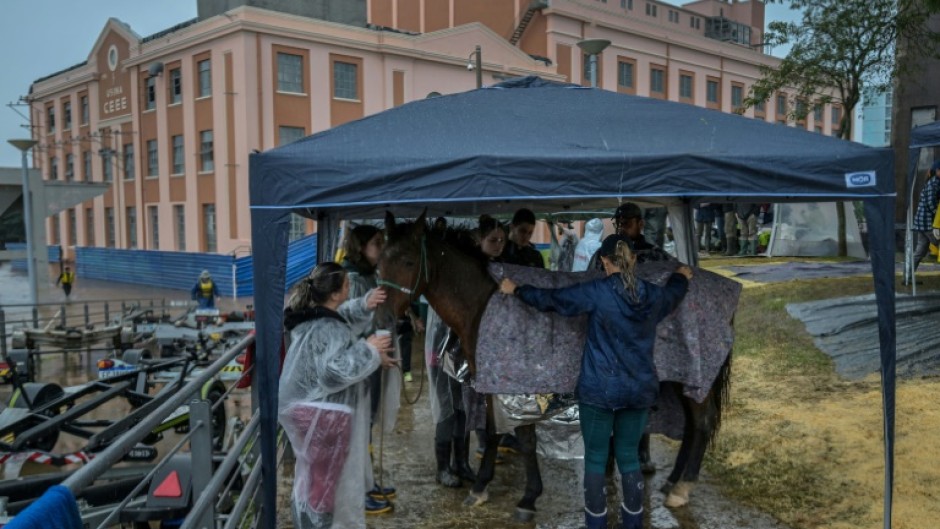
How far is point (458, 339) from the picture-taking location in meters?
4.81

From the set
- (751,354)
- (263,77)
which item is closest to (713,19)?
(263,77)

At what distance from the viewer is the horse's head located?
13.1ft

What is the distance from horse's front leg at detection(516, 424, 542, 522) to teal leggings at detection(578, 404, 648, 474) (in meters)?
0.65

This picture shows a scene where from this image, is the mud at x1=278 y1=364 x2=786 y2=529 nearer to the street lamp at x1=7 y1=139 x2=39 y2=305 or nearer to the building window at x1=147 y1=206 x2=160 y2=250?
the street lamp at x1=7 y1=139 x2=39 y2=305

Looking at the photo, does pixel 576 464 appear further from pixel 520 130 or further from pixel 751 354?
pixel 751 354

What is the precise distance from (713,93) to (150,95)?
28833 millimetres

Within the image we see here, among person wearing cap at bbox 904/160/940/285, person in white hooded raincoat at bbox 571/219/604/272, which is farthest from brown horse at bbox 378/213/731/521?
person wearing cap at bbox 904/160/940/285

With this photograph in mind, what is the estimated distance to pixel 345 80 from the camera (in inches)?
1080

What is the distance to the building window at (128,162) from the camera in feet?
104

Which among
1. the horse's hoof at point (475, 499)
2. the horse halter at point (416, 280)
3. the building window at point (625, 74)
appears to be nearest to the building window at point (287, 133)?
the building window at point (625, 74)

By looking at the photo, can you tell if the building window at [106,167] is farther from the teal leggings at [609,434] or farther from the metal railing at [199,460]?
the teal leggings at [609,434]

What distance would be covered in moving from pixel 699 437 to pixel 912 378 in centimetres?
333

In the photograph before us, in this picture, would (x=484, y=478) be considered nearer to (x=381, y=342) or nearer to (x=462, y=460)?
(x=462, y=460)

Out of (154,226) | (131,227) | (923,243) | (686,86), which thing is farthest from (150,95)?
(923,243)
